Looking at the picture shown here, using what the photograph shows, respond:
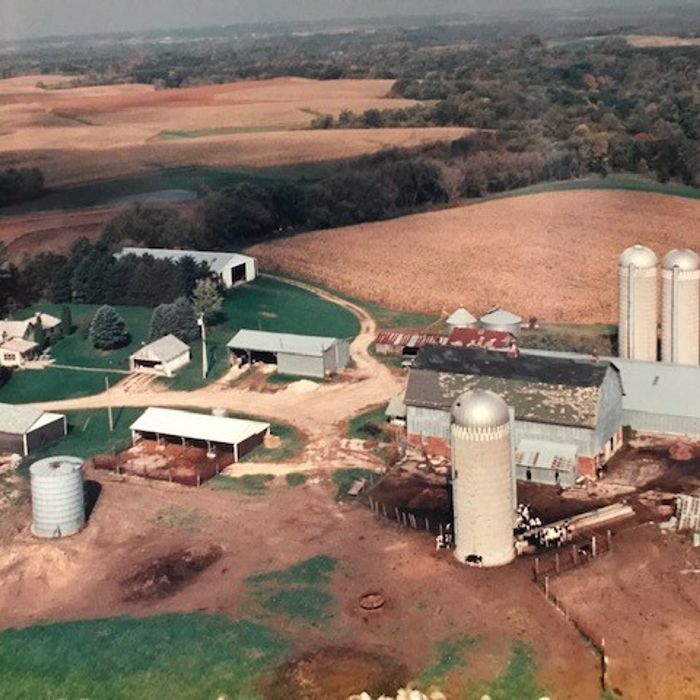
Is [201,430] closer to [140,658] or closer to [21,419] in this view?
[21,419]

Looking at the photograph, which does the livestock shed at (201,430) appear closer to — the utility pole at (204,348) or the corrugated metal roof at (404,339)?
the utility pole at (204,348)

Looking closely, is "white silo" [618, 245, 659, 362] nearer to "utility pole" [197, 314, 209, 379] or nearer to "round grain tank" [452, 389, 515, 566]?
"round grain tank" [452, 389, 515, 566]

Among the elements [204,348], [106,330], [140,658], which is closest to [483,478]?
[140,658]

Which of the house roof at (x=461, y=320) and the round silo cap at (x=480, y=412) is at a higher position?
the round silo cap at (x=480, y=412)

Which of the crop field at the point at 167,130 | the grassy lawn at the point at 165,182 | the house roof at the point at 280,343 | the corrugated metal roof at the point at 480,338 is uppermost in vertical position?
the crop field at the point at 167,130

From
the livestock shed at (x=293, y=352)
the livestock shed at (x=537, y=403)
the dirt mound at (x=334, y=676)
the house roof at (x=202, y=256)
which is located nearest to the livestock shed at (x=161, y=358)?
the livestock shed at (x=293, y=352)

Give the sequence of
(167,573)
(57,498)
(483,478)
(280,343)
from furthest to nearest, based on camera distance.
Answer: (280,343) < (57,498) < (167,573) < (483,478)

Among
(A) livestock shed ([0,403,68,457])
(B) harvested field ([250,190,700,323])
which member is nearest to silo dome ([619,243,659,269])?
(B) harvested field ([250,190,700,323])

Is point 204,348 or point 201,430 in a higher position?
point 204,348

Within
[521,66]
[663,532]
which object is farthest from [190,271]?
[521,66]
